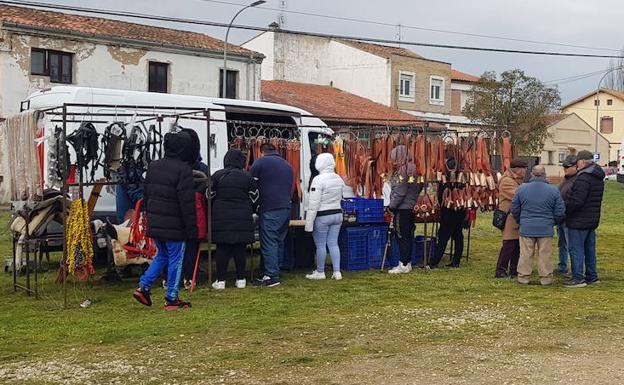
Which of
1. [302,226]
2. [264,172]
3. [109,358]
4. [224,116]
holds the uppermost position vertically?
[224,116]

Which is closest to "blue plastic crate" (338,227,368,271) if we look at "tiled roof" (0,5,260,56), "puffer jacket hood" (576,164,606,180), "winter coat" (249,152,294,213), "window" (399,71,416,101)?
"winter coat" (249,152,294,213)

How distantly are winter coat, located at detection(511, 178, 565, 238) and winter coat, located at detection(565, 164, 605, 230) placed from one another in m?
0.15

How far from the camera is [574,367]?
558cm

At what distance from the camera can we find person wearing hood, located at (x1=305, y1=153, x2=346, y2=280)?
31.5ft

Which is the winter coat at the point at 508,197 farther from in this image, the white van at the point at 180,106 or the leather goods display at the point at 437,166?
the white van at the point at 180,106

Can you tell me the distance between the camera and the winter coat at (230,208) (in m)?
A: 8.63

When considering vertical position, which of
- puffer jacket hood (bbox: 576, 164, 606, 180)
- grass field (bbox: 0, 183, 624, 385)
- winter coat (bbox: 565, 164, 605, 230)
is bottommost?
grass field (bbox: 0, 183, 624, 385)

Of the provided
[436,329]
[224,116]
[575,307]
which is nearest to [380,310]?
[436,329]

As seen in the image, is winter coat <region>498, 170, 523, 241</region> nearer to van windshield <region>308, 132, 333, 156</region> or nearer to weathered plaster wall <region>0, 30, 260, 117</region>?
van windshield <region>308, 132, 333, 156</region>

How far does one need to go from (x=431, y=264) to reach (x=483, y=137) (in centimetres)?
205

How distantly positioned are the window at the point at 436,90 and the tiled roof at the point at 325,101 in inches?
133

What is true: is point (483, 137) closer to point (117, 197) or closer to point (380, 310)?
point (380, 310)

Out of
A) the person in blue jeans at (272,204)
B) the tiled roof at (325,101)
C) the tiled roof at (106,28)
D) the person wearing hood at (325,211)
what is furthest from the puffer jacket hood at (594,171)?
the tiled roof at (325,101)

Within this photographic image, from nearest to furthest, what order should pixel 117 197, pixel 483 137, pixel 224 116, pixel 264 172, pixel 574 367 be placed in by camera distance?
pixel 574 367
pixel 264 172
pixel 117 197
pixel 483 137
pixel 224 116
